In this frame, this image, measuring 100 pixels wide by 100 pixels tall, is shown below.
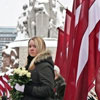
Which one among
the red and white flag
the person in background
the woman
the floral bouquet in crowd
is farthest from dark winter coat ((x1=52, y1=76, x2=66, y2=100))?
the red and white flag

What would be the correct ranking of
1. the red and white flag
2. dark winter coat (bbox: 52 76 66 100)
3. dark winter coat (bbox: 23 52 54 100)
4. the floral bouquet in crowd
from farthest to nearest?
dark winter coat (bbox: 52 76 66 100), the floral bouquet in crowd, dark winter coat (bbox: 23 52 54 100), the red and white flag

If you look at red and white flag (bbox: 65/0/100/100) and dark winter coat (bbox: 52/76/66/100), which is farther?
dark winter coat (bbox: 52/76/66/100)

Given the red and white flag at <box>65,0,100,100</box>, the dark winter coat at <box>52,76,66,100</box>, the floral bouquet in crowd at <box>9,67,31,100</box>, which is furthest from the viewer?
the dark winter coat at <box>52,76,66,100</box>

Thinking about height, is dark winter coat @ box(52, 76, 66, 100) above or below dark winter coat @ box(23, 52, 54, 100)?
below

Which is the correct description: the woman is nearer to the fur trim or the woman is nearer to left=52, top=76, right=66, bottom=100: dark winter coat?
the fur trim

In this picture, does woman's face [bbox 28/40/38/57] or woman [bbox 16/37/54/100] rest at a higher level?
woman's face [bbox 28/40/38/57]

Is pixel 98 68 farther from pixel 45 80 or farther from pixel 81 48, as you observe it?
pixel 45 80

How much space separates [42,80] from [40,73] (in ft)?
0.22

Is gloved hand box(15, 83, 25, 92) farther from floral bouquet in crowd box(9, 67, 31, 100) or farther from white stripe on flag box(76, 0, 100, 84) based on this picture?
white stripe on flag box(76, 0, 100, 84)

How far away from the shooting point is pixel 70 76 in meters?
3.90

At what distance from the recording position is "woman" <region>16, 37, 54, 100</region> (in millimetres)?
4043

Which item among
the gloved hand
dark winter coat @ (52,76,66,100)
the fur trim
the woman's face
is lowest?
dark winter coat @ (52,76,66,100)

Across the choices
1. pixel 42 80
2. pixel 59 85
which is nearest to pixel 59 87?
pixel 59 85

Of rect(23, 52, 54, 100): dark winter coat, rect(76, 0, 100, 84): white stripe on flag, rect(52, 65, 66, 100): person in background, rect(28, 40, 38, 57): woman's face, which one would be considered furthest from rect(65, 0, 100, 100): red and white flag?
rect(52, 65, 66, 100): person in background
